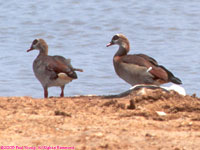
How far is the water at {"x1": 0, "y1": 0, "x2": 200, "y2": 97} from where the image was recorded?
41.3ft

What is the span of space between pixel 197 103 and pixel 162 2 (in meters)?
12.8

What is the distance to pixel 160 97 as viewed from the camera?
8.23m

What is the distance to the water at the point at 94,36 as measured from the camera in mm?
12586

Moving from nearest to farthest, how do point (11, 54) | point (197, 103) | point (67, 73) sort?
point (197, 103) < point (67, 73) < point (11, 54)

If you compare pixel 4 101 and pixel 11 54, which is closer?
pixel 4 101

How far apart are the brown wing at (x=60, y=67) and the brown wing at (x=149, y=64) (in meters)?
0.95

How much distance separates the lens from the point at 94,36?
16234 millimetres

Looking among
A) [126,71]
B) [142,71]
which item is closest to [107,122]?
[142,71]

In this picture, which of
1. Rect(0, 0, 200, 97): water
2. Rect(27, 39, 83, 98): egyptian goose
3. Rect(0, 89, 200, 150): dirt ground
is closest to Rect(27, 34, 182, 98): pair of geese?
Rect(27, 39, 83, 98): egyptian goose

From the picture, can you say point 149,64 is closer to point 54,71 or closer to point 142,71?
point 142,71

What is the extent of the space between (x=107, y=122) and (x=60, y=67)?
11.9ft

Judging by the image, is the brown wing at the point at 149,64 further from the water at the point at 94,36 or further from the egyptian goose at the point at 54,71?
the water at the point at 94,36

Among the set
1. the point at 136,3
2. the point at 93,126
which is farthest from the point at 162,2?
the point at 93,126

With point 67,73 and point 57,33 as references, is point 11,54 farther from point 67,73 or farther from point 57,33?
point 67,73
